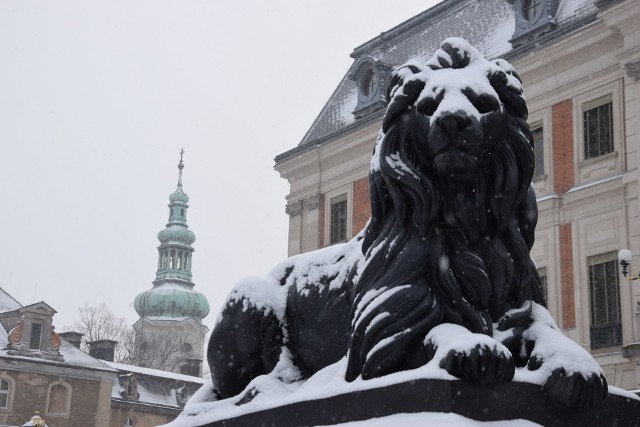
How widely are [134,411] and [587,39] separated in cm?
3106

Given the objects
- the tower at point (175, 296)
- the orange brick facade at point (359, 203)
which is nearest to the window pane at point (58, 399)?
the orange brick facade at point (359, 203)

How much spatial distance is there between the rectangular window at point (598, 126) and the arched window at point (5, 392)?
1083 inches

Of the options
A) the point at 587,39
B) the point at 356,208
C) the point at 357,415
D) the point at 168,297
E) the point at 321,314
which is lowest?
the point at 357,415

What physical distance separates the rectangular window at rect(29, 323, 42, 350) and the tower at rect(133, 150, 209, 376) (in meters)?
41.0

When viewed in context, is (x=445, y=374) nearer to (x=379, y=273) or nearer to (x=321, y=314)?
(x=379, y=273)

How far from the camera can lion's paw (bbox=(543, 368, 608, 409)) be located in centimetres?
339

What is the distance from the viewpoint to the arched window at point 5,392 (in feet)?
140

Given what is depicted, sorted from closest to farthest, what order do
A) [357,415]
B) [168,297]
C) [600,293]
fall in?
[357,415]
[600,293]
[168,297]

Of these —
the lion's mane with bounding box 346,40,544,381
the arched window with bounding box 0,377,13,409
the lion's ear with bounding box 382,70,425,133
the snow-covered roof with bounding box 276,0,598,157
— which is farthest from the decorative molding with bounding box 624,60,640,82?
the arched window with bounding box 0,377,13,409

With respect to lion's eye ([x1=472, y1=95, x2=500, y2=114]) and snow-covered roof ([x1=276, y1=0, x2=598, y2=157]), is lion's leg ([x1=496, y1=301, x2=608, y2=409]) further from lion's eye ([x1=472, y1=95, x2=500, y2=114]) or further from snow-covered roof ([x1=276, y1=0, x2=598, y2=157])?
snow-covered roof ([x1=276, y1=0, x2=598, y2=157])

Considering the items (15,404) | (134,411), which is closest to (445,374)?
(15,404)

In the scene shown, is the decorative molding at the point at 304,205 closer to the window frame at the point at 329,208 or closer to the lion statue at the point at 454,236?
the window frame at the point at 329,208

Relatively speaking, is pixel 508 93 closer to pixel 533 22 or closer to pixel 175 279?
Answer: pixel 533 22

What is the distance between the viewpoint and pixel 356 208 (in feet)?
95.1
